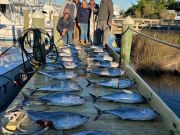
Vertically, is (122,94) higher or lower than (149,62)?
higher

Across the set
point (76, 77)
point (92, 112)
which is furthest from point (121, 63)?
point (92, 112)

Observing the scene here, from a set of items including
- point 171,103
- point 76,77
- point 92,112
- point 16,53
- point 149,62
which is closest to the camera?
point 92,112

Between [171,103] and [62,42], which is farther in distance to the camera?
[171,103]

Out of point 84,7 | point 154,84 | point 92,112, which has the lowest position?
point 154,84

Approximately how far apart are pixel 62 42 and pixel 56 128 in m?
7.42

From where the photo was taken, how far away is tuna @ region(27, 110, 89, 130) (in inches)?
139

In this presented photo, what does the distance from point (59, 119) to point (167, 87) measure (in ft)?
40.5

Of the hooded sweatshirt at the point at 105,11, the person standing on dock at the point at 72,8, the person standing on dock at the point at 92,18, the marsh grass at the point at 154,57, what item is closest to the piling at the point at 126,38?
the hooded sweatshirt at the point at 105,11

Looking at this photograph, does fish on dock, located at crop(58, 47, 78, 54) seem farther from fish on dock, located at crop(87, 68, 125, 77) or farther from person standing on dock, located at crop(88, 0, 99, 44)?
person standing on dock, located at crop(88, 0, 99, 44)

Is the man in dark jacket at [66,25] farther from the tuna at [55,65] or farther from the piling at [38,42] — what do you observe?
the tuna at [55,65]

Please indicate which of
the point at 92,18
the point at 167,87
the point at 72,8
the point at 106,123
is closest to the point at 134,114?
the point at 106,123

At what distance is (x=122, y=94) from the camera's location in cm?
477

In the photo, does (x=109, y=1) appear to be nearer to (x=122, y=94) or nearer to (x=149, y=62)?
(x=122, y=94)

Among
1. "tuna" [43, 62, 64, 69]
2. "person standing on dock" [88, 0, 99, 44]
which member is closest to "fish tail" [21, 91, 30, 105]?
"tuna" [43, 62, 64, 69]
